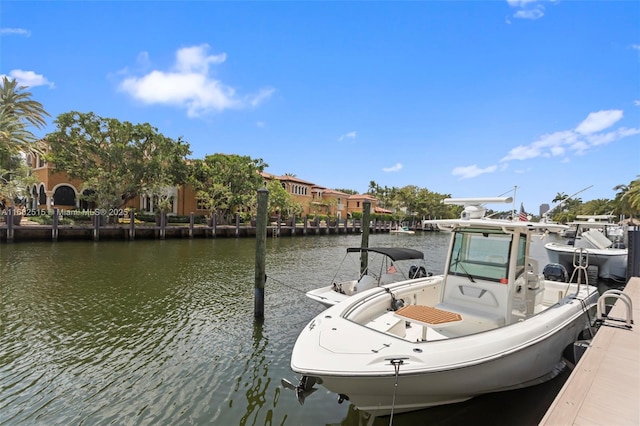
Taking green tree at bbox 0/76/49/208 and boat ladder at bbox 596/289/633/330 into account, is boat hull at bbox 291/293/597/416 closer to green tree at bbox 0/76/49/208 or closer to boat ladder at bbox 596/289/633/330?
boat ladder at bbox 596/289/633/330

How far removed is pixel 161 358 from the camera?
6.16 meters

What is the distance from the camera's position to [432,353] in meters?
3.67

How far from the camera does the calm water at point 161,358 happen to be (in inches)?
177

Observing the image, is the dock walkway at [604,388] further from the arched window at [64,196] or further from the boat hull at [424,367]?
the arched window at [64,196]

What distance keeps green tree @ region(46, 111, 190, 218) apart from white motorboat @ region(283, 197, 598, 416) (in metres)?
28.1

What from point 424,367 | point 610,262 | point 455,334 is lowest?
point 455,334

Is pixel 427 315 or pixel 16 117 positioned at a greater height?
pixel 16 117

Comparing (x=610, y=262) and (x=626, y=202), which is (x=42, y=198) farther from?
(x=626, y=202)

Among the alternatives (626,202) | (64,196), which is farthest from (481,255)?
(626,202)

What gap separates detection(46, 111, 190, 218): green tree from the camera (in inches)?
1057

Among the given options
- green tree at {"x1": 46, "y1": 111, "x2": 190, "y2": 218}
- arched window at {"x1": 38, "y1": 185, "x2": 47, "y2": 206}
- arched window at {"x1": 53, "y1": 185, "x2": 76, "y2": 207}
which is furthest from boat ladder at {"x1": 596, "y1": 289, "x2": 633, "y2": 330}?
arched window at {"x1": 38, "y1": 185, "x2": 47, "y2": 206}

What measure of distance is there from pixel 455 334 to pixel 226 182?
3196cm

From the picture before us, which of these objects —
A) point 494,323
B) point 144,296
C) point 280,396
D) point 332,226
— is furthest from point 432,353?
point 332,226

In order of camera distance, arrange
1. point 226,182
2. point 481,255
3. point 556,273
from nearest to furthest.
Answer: point 481,255 → point 556,273 → point 226,182
